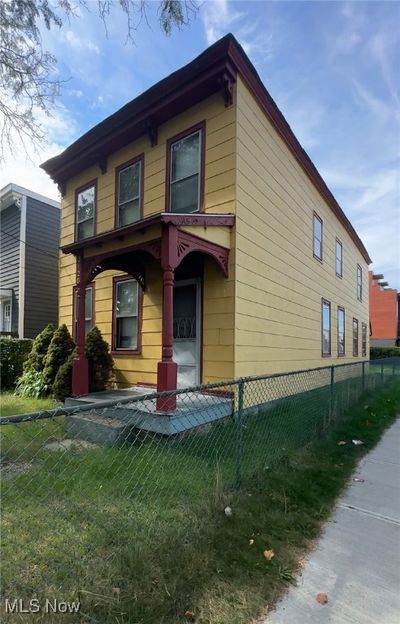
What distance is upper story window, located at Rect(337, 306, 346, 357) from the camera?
520 inches

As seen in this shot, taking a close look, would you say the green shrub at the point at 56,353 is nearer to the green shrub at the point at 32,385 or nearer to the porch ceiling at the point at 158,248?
the green shrub at the point at 32,385

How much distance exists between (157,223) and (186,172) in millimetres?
2324

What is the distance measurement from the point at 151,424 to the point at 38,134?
4861 mm

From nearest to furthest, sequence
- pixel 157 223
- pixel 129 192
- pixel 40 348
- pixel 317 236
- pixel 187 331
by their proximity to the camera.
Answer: pixel 157 223 < pixel 187 331 < pixel 129 192 < pixel 40 348 < pixel 317 236

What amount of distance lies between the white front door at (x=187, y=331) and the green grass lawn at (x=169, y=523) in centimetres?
187

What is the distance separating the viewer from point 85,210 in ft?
30.8

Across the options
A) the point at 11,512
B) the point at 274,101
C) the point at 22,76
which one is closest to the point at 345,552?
the point at 11,512

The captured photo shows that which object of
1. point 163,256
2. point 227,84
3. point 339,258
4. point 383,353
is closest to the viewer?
point 163,256

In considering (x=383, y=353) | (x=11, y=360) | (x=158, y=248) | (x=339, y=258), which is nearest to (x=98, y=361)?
(x=158, y=248)

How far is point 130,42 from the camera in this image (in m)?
4.29

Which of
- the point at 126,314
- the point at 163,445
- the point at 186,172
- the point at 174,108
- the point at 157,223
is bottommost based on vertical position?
the point at 163,445

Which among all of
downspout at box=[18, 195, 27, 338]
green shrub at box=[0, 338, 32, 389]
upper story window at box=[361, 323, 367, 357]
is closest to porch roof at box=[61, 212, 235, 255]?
green shrub at box=[0, 338, 32, 389]

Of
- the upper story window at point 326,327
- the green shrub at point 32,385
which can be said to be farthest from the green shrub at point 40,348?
the upper story window at point 326,327
